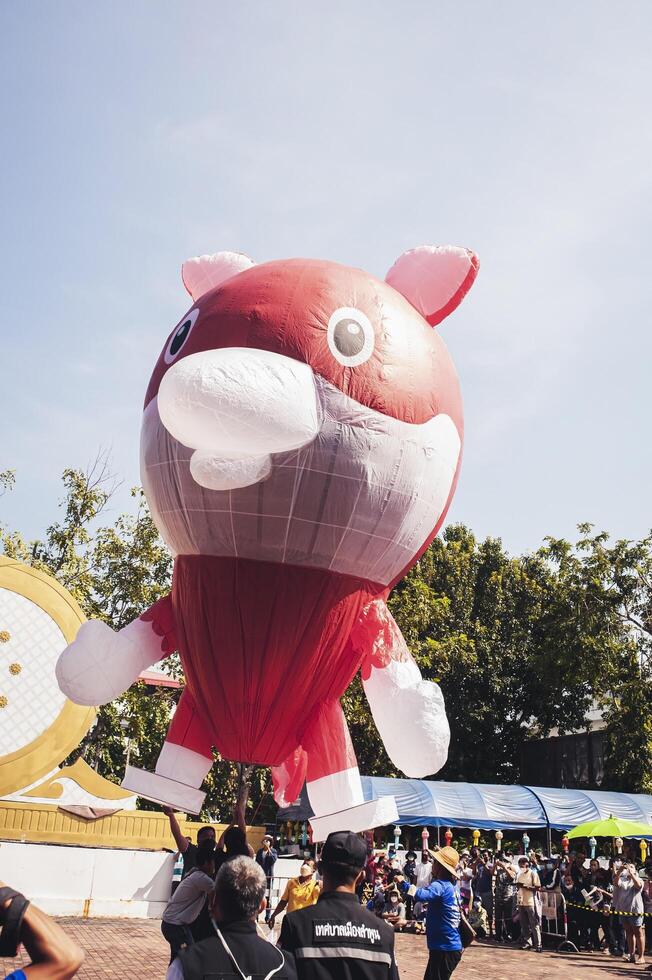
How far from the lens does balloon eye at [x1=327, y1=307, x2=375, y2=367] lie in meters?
6.66

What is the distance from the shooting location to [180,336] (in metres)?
7.23

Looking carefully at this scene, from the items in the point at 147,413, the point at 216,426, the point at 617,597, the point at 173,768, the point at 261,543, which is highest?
the point at 617,597

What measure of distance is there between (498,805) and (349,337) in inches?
675

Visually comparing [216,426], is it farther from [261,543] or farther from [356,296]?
[356,296]

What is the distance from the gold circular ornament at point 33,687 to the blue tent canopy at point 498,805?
24.9ft

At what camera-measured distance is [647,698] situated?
2584 centimetres

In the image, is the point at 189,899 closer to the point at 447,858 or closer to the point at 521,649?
the point at 447,858

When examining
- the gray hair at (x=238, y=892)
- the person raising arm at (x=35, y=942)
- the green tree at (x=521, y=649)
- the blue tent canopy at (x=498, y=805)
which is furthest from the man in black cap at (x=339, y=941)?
the green tree at (x=521, y=649)

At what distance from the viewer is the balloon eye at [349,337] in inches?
262

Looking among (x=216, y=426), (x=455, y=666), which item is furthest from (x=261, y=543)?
(x=455, y=666)

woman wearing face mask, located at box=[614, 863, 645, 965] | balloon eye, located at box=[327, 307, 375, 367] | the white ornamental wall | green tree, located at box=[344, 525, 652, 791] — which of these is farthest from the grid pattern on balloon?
green tree, located at box=[344, 525, 652, 791]

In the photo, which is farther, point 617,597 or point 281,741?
point 617,597

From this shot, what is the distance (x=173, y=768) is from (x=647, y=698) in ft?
71.8

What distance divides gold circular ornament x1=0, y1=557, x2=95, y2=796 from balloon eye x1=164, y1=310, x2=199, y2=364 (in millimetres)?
8590
